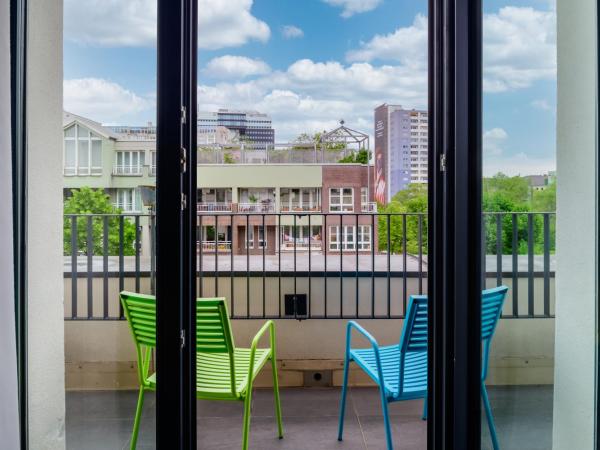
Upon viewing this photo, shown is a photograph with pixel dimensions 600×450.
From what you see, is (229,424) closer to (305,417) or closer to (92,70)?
(305,417)

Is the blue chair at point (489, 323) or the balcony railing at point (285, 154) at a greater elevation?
the balcony railing at point (285, 154)

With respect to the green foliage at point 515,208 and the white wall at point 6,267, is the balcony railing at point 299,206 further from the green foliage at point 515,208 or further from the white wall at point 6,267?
the white wall at point 6,267

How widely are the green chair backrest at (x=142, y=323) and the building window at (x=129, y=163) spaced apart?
1.44 ft

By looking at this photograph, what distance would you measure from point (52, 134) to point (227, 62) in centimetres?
289

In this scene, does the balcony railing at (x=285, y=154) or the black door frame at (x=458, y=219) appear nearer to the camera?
the black door frame at (x=458, y=219)

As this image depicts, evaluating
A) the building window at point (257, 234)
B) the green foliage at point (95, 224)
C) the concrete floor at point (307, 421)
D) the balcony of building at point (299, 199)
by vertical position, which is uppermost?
the balcony of building at point (299, 199)

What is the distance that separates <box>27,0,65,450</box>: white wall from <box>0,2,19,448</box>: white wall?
6.9 inches

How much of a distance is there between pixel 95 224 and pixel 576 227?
A: 5.12 ft

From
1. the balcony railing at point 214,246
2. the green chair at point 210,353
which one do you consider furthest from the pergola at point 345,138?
the green chair at point 210,353

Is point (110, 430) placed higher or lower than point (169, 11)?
lower

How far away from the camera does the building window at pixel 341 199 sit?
435cm

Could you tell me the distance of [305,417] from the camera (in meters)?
2.70

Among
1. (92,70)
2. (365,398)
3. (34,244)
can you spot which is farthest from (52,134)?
(365,398)

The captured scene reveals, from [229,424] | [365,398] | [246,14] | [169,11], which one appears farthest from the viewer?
[246,14]
